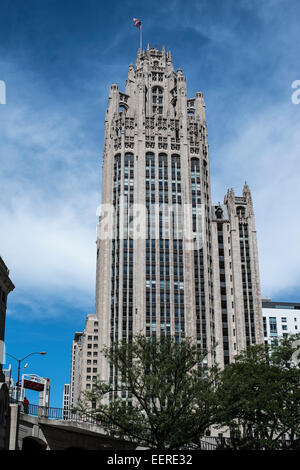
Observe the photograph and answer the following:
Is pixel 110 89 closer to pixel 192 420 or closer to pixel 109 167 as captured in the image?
pixel 109 167

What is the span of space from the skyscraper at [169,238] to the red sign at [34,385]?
6254 centimetres

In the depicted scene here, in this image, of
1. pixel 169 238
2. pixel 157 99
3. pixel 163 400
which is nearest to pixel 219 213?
pixel 169 238

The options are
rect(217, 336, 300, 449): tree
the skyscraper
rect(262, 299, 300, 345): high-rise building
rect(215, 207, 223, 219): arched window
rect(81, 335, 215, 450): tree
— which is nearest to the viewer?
rect(81, 335, 215, 450): tree

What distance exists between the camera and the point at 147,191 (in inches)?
5399

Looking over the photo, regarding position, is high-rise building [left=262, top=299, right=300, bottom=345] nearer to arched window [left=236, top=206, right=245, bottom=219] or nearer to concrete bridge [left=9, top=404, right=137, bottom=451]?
arched window [left=236, top=206, right=245, bottom=219]

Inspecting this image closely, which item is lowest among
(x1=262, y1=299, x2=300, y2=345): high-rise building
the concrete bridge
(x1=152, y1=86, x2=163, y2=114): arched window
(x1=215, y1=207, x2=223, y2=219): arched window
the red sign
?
the concrete bridge

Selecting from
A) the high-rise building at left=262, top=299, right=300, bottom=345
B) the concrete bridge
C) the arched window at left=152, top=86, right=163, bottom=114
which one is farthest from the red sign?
the high-rise building at left=262, top=299, right=300, bottom=345

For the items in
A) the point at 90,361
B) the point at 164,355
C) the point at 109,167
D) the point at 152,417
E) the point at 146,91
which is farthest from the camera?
the point at 90,361

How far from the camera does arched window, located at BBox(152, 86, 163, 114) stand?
154250mm

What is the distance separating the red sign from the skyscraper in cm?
6254

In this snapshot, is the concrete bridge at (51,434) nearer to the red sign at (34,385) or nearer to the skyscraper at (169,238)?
the red sign at (34,385)

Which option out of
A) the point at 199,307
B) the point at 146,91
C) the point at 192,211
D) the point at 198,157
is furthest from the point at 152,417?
the point at 146,91

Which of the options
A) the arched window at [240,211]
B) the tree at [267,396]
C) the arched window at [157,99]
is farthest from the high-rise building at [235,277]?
the tree at [267,396]
